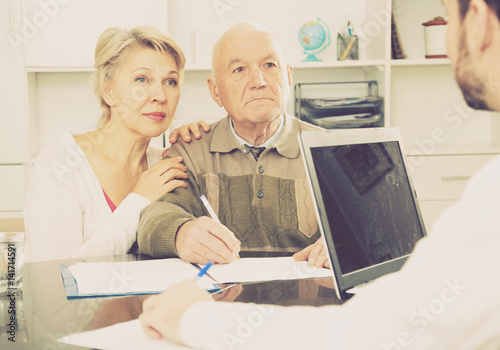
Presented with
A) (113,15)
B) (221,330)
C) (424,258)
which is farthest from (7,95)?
(424,258)

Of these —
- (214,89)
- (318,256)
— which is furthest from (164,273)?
(214,89)

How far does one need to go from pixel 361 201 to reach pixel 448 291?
1.45 ft

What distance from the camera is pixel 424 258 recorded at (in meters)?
0.56

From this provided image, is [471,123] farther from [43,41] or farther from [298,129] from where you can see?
[43,41]

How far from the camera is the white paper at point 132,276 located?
107cm

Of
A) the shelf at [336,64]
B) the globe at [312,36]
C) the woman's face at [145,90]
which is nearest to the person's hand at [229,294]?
the woman's face at [145,90]

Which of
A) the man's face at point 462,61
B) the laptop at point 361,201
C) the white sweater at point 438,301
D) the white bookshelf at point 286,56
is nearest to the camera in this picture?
the white sweater at point 438,301

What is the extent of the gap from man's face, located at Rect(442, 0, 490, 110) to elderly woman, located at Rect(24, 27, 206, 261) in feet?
3.58

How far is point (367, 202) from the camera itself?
3.28ft

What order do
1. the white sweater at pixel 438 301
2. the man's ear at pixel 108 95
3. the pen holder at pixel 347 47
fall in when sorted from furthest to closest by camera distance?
the pen holder at pixel 347 47 < the man's ear at pixel 108 95 < the white sweater at pixel 438 301

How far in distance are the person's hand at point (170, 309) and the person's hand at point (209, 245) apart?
1.45ft

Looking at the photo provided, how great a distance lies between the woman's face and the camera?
6.22 feet

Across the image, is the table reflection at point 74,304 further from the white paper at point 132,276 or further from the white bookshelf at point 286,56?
the white bookshelf at point 286,56

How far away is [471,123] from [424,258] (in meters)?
3.18
